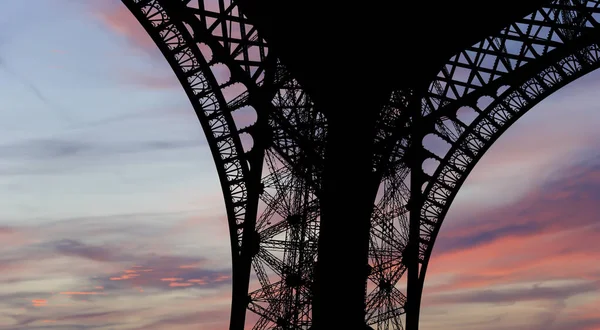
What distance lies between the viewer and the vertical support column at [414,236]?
28.3 meters

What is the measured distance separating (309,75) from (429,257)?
13.4m

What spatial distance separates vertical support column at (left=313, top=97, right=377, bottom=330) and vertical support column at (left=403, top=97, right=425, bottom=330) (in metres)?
12.6

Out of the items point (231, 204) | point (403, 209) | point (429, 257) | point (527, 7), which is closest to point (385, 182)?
point (403, 209)

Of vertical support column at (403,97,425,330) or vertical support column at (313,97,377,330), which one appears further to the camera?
vertical support column at (403,97,425,330)

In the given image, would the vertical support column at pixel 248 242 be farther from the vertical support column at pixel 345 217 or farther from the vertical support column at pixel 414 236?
the vertical support column at pixel 345 217

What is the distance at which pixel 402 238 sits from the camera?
93.4 ft

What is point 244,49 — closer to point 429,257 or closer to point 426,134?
point 426,134

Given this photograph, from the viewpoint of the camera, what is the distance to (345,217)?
1533 cm

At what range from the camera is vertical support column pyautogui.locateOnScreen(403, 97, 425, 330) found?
28312 mm

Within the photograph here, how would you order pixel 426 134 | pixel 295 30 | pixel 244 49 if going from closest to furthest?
1. pixel 295 30
2. pixel 244 49
3. pixel 426 134

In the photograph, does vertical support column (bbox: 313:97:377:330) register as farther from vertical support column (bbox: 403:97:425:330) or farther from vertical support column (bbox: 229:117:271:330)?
vertical support column (bbox: 403:97:425:330)

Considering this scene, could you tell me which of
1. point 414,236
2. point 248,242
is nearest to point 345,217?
point 248,242

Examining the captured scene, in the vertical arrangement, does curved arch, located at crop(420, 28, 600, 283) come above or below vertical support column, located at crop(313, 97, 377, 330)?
above

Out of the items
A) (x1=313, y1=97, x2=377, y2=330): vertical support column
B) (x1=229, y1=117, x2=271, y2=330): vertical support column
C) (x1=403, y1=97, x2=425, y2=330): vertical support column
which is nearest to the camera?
(x1=313, y1=97, x2=377, y2=330): vertical support column
